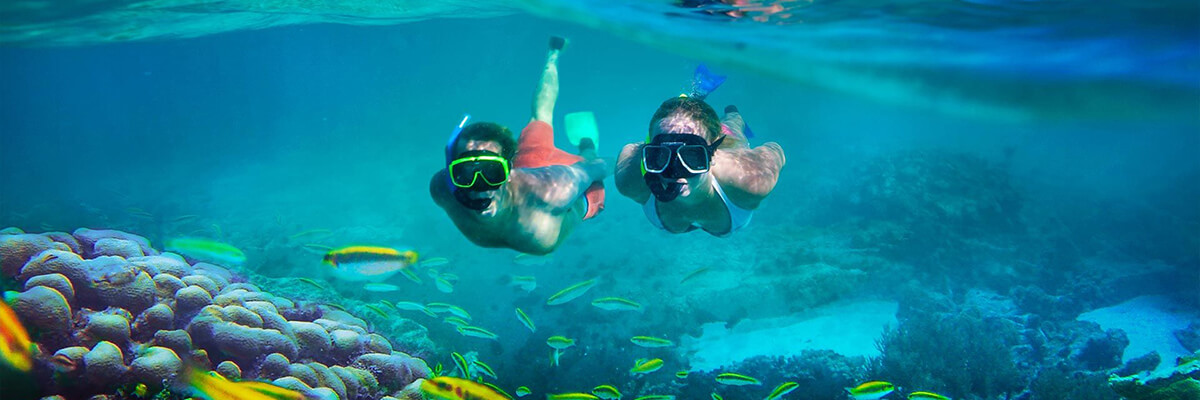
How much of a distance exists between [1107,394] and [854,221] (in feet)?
27.9

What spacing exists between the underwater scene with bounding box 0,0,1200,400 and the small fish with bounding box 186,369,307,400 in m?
0.03

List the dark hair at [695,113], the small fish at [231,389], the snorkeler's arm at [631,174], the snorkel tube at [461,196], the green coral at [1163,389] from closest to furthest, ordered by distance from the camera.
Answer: the small fish at [231,389]
the snorkel tube at [461,196]
the dark hair at [695,113]
the snorkeler's arm at [631,174]
the green coral at [1163,389]

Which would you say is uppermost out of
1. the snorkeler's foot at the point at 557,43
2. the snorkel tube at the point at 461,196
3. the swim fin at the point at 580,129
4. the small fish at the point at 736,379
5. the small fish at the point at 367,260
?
the snorkeler's foot at the point at 557,43

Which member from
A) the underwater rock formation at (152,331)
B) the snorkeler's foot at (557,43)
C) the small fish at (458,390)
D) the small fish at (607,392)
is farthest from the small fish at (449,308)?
the snorkeler's foot at (557,43)

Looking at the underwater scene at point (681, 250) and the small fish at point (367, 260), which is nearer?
the underwater scene at point (681, 250)

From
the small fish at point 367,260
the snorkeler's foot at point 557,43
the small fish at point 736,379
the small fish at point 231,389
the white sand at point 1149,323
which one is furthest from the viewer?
the white sand at point 1149,323

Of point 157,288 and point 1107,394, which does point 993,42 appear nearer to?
point 1107,394

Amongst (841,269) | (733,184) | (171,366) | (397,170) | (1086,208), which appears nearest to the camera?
(171,366)

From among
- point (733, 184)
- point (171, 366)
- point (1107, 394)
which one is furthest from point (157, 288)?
point (1107, 394)

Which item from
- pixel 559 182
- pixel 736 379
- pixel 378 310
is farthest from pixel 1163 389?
pixel 378 310

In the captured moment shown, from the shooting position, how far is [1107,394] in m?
7.53

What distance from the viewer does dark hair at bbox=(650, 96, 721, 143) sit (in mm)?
3494

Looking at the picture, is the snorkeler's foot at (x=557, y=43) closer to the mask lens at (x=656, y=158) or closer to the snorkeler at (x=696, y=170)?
the snorkeler at (x=696, y=170)

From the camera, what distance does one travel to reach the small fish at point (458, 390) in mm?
3588
